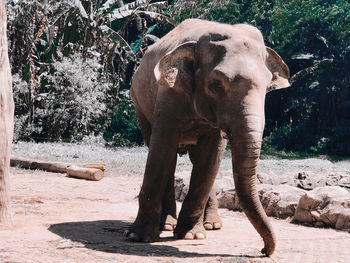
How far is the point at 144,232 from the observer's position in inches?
225

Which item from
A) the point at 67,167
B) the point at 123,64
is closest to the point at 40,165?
the point at 67,167

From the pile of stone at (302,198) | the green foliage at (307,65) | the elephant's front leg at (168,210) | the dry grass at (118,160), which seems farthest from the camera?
the green foliage at (307,65)

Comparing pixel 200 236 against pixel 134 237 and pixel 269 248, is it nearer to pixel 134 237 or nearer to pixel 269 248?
pixel 134 237

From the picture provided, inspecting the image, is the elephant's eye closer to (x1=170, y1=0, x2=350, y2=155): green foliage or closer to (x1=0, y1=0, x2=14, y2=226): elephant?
(x1=0, y1=0, x2=14, y2=226): elephant

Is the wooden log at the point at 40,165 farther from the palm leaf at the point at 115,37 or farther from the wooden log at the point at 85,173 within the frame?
the palm leaf at the point at 115,37

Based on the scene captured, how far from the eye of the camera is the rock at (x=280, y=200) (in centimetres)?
814

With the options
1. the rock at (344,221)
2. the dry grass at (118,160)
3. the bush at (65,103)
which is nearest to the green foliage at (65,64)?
the bush at (65,103)

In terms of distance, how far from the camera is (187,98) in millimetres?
5684

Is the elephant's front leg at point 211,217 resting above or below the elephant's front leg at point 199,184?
below

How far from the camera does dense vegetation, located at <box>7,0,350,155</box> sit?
71.8 feet

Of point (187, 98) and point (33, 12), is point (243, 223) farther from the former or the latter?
point (33, 12)

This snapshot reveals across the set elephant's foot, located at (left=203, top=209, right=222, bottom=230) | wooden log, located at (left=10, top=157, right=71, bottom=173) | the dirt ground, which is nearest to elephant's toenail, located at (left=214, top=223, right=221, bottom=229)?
elephant's foot, located at (left=203, top=209, right=222, bottom=230)

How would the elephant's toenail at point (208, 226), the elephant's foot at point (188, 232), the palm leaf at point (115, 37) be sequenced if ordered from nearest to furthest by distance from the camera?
1. the elephant's foot at point (188, 232)
2. the elephant's toenail at point (208, 226)
3. the palm leaf at point (115, 37)

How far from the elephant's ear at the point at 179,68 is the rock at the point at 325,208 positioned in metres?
3.11
